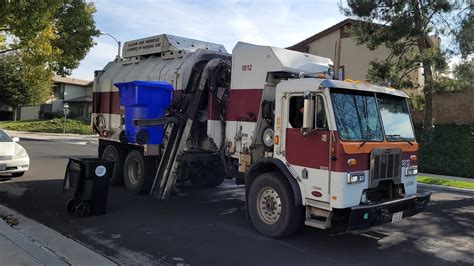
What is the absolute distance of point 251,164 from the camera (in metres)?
7.84

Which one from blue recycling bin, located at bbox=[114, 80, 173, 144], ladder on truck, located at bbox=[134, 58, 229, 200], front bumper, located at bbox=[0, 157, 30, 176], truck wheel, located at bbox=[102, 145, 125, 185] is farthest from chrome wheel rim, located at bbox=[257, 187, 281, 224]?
front bumper, located at bbox=[0, 157, 30, 176]

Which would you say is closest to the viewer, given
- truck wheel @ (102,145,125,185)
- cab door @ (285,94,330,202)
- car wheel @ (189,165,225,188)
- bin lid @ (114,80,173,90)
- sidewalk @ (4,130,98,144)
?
cab door @ (285,94,330,202)

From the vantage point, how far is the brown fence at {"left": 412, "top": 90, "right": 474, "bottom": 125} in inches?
797

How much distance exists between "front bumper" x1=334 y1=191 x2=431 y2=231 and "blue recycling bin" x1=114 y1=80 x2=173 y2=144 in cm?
472

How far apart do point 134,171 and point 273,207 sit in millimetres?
4736

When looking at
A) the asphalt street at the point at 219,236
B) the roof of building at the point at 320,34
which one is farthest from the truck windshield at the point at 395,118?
the roof of building at the point at 320,34

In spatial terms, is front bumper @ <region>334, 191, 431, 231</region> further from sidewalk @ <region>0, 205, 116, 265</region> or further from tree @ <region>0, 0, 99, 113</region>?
tree @ <region>0, 0, 99, 113</region>

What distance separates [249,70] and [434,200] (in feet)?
21.0

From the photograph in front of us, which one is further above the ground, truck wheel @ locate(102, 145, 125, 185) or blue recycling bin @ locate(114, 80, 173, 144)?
blue recycling bin @ locate(114, 80, 173, 144)

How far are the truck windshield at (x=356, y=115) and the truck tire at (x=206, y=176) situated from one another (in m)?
4.19

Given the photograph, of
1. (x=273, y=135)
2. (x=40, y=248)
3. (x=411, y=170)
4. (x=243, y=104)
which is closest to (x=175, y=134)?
(x=243, y=104)

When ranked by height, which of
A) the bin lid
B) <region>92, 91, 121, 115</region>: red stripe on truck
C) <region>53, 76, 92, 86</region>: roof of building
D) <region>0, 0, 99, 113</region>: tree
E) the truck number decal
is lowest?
<region>92, 91, 121, 115</region>: red stripe on truck

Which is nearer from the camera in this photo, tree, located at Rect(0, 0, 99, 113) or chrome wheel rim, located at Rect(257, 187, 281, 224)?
chrome wheel rim, located at Rect(257, 187, 281, 224)

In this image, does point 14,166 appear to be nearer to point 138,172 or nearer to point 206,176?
point 138,172
